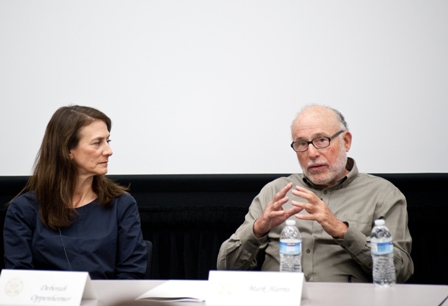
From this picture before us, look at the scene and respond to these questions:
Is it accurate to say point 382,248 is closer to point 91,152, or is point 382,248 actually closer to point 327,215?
point 327,215

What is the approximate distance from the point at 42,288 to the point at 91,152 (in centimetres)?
98

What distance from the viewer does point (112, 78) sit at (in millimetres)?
3270

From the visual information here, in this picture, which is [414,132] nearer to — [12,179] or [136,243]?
[136,243]

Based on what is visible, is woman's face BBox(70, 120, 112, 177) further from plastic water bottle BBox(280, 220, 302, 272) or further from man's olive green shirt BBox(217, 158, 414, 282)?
plastic water bottle BBox(280, 220, 302, 272)

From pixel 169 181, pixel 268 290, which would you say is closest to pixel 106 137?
pixel 169 181

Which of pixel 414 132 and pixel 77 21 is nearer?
pixel 414 132

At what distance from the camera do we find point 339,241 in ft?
Result: 6.93

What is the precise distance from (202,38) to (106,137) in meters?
0.96

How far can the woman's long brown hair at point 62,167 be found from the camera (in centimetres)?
243

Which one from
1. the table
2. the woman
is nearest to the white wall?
the woman

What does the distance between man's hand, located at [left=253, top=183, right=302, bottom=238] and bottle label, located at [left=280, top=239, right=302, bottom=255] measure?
0.73ft

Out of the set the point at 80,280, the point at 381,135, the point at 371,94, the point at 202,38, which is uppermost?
the point at 202,38

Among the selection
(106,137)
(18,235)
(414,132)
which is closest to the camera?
(18,235)

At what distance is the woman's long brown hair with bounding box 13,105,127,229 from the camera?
7.98 feet
